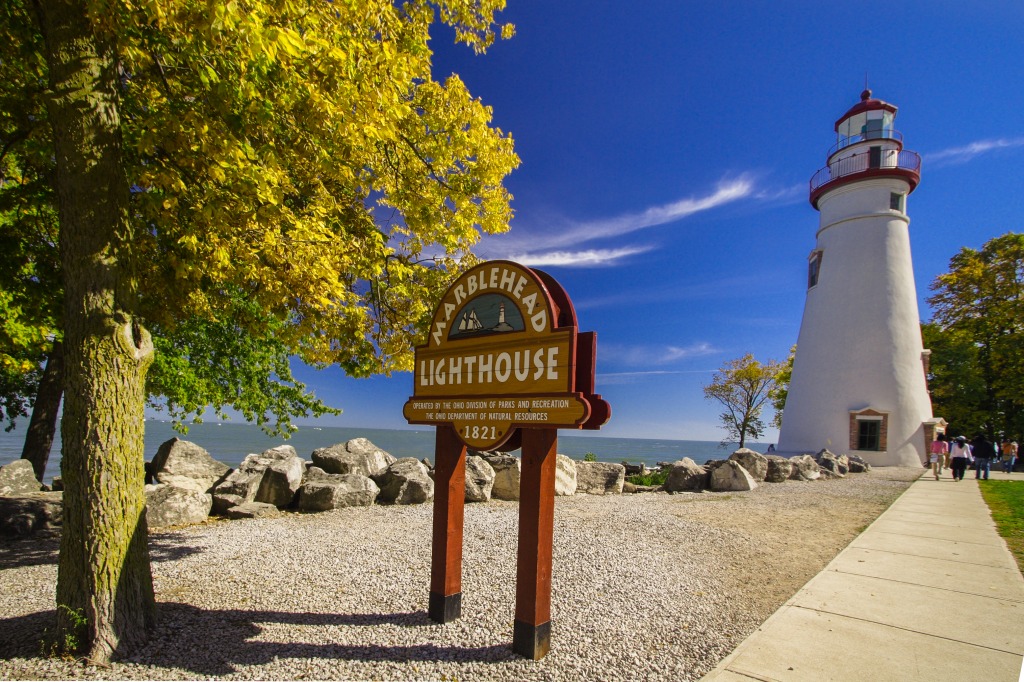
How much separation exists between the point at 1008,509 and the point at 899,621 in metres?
10.1

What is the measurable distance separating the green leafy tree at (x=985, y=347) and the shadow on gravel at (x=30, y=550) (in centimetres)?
3903

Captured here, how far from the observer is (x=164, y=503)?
832 centimetres

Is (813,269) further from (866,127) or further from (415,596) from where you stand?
(415,596)

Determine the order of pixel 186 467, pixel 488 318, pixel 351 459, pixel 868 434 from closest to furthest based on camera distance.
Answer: pixel 488 318, pixel 186 467, pixel 351 459, pixel 868 434

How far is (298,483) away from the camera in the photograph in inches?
399

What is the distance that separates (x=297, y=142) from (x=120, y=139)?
1.46 meters

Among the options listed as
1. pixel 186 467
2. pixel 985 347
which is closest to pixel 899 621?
pixel 186 467

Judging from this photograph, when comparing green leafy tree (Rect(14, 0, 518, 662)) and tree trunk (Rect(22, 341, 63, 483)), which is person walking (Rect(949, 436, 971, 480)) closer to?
green leafy tree (Rect(14, 0, 518, 662))

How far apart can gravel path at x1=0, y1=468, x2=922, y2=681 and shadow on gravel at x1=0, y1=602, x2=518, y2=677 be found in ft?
0.05

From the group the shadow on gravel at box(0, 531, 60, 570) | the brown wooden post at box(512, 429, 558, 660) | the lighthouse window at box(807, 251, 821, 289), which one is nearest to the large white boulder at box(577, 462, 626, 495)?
the brown wooden post at box(512, 429, 558, 660)

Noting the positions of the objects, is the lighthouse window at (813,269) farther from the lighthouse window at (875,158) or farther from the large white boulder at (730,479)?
the large white boulder at (730,479)

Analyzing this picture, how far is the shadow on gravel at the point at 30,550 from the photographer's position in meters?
6.26

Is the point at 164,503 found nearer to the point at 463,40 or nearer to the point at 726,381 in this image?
the point at 463,40

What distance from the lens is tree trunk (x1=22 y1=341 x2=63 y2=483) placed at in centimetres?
1170
